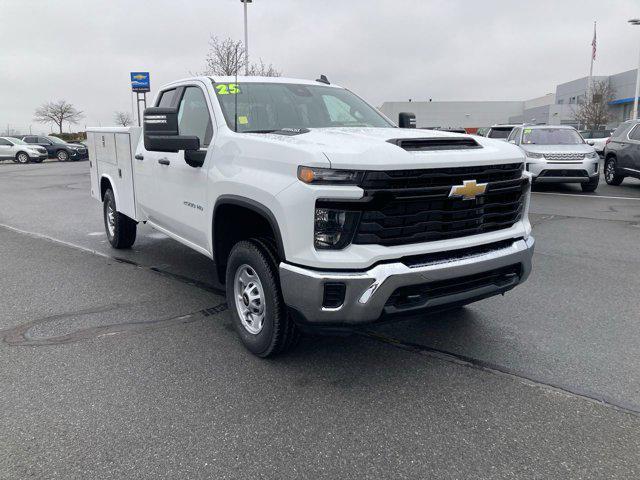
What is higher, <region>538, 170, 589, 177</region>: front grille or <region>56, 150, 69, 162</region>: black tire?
<region>538, 170, 589, 177</region>: front grille

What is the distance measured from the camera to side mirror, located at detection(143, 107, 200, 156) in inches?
155

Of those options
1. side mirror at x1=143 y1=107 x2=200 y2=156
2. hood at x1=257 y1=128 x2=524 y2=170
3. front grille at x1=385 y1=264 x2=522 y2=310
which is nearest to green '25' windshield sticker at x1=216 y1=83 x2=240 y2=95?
side mirror at x1=143 y1=107 x2=200 y2=156

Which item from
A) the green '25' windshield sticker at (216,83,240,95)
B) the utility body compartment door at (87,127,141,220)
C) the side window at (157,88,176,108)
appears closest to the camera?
the green '25' windshield sticker at (216,83,240,95)

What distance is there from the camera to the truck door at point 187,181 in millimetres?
4316

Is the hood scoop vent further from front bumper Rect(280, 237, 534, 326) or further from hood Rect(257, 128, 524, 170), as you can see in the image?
front bumper Rect(280, 237, 534, 326)

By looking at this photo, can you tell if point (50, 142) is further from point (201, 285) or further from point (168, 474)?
point (168, 474)

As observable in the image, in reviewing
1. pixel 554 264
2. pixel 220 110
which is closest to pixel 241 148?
pixel 220 110

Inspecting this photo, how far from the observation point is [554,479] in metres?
2.50

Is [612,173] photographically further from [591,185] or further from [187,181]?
[187,181]

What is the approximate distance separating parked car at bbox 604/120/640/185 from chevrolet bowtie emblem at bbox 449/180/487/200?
12.1 metres

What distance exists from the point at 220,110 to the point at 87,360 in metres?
2.11

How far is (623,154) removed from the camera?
14.0m

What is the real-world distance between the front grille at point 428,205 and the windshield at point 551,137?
11.1 metres

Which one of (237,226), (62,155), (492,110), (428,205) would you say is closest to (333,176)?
(428,205)
